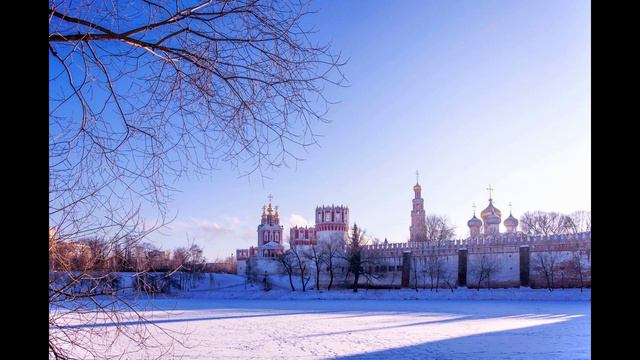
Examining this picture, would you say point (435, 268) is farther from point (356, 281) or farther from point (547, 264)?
point (547, 264)

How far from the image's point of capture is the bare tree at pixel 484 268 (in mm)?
37594

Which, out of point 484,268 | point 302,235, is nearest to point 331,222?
point 302,235

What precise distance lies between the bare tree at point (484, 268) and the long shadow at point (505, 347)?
71.9ft

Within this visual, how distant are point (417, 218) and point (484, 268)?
25176mm

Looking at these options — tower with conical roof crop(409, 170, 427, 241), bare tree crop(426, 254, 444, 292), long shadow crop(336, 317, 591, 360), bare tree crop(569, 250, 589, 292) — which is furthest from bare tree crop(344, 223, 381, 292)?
long shadow crop(336, 317, 591, 360)

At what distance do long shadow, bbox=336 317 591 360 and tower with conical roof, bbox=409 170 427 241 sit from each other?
4573cm

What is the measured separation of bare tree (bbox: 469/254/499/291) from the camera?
37.6m

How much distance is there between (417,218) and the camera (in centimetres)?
6291

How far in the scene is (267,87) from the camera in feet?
9.29

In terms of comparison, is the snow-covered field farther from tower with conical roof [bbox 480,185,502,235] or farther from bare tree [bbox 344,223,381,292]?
tower with conical roof [bbox 480,185,502,235]

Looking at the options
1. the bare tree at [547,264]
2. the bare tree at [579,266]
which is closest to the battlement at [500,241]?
the bare tree at [547,264]

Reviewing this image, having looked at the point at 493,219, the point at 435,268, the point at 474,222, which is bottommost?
the point at 435,268
